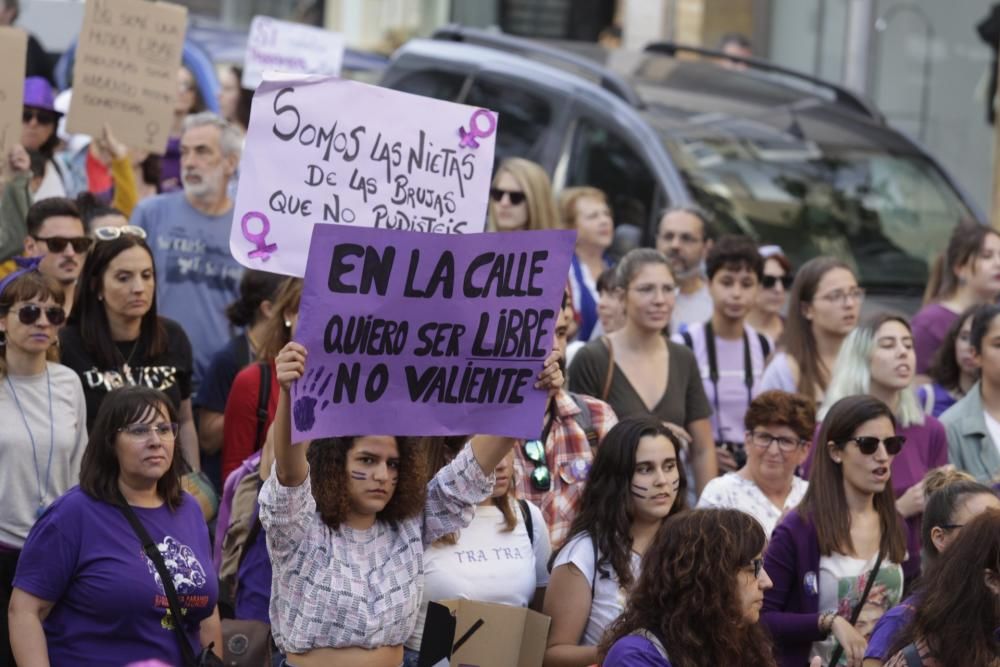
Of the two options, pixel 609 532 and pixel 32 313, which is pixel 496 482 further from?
pixel 32 313

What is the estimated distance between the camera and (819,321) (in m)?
9.31

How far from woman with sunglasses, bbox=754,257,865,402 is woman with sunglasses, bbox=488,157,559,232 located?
1.32 m

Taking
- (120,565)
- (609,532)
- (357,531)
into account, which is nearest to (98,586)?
(120,565)

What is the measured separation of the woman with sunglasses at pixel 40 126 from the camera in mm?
9992

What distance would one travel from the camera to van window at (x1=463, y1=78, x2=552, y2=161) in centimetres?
1228

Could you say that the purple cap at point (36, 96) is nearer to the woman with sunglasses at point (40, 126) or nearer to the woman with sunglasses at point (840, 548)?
the woman with sunglasses at point (40, 126)

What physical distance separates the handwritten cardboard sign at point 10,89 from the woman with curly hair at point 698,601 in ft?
14.8

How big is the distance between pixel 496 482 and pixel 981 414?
2735mm

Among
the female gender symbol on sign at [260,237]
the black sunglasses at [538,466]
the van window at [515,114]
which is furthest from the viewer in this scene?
the van window at [515,114]

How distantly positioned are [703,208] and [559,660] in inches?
200

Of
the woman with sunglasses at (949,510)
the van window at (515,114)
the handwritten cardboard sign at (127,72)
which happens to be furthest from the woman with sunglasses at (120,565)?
the van window at (515,114)

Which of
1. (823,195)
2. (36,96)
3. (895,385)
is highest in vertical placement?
(36,96)

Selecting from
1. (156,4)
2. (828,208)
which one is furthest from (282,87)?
(828,208)

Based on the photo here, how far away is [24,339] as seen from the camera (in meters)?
7.14
